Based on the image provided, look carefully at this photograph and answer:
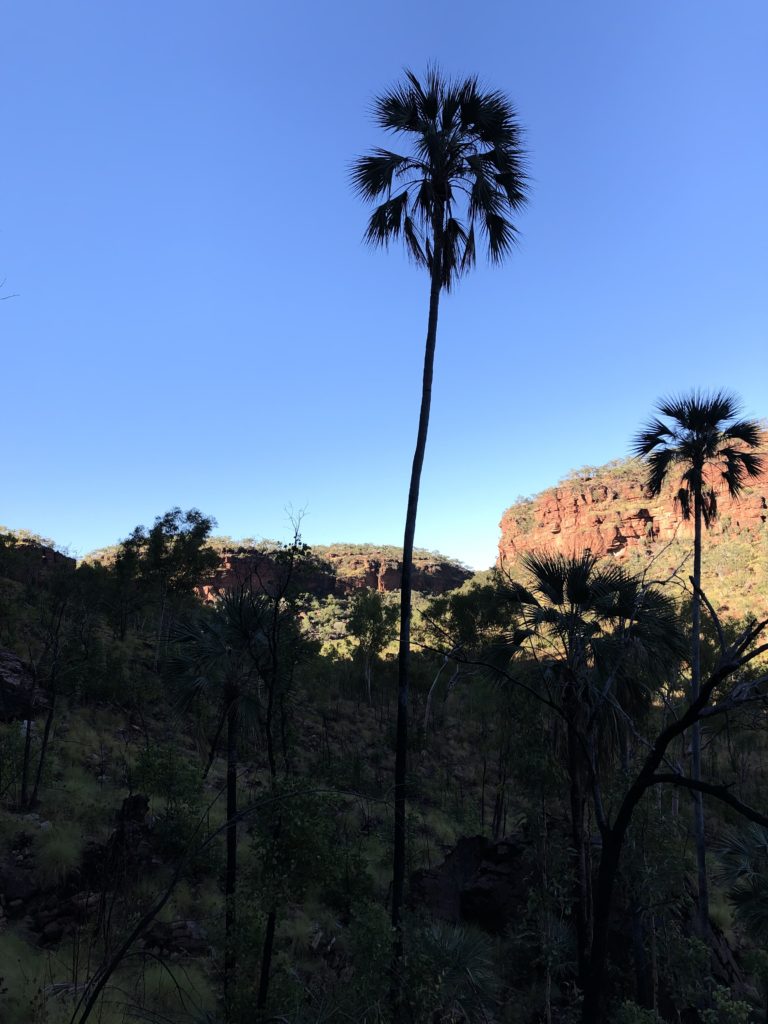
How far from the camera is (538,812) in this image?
10.4 m

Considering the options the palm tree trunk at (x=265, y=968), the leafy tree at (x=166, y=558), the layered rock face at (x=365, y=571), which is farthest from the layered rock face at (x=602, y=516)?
the palm tree trunk at (x=265, y=968)

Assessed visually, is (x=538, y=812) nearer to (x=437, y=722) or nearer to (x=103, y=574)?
(x=437, y=722)

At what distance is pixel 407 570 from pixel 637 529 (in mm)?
87979

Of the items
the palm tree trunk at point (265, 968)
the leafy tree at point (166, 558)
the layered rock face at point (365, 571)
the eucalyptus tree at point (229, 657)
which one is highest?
the layered rock face at point (365, 571)

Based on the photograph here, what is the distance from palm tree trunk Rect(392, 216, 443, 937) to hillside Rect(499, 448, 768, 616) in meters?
38.2

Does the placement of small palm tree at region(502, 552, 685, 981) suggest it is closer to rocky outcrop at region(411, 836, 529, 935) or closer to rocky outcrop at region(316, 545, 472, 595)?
rocky outcrop at region(411, 836, 529, 935)

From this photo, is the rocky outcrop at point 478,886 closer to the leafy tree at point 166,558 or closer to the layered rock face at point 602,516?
the leafy tree at point 166,558

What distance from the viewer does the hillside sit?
54.5 m

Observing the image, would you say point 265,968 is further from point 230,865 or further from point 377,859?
point 377,859

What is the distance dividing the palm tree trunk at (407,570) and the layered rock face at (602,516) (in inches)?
Result: 2719

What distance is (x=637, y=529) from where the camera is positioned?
285ft

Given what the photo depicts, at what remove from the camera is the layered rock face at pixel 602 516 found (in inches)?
3132

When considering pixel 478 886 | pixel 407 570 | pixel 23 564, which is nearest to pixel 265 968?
pixel 407 570

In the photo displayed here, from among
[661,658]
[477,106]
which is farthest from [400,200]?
[661,658]
